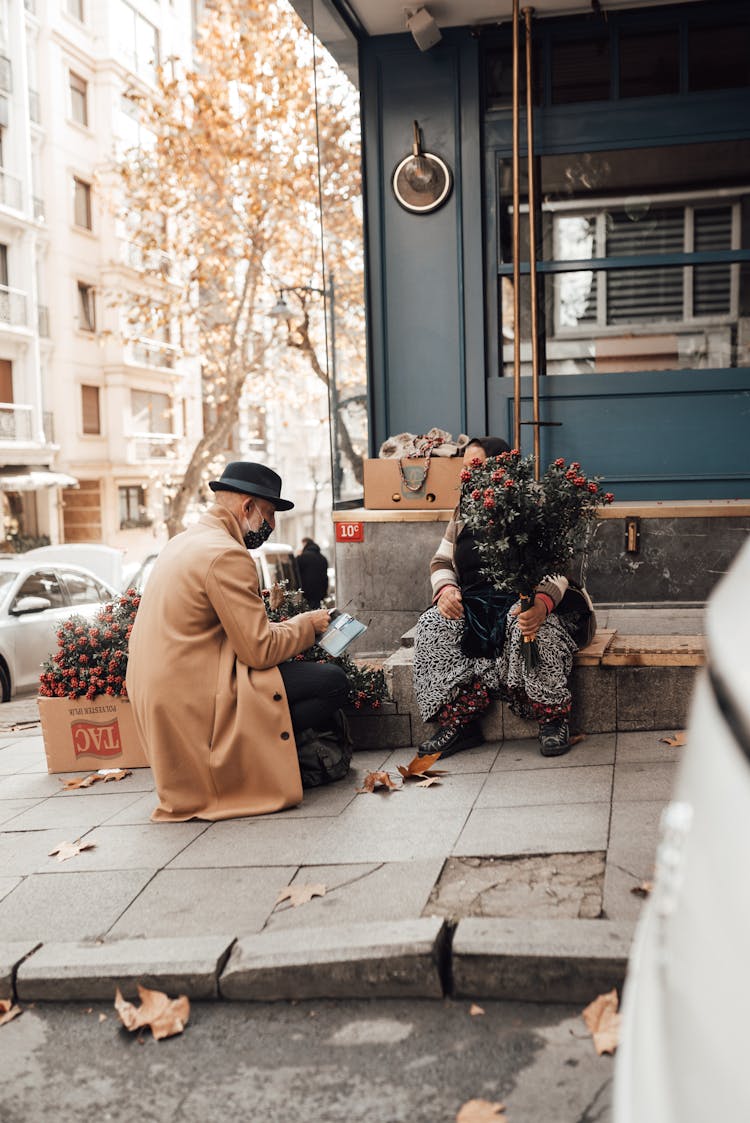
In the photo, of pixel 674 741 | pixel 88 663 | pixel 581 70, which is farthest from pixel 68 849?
pixel 581 70

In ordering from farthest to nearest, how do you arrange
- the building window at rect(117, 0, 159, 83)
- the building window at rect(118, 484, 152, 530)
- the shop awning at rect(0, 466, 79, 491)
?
the building window at rect(118, 484, 152, 530), the building window at rect(117, 0, 159, 83), the shop awning at rect(0, 466, 79, 491)

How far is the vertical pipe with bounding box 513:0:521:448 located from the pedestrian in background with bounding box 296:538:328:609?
9018mm

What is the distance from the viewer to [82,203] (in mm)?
36312

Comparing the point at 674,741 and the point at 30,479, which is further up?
the point at 30,479

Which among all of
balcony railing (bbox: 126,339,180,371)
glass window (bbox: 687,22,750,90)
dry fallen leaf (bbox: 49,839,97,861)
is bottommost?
dry fallen leaf (bbox: 49,839,97,861)

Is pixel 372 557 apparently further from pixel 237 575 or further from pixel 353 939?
pixel 353 939

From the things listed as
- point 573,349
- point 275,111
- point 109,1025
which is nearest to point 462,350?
point 573,349

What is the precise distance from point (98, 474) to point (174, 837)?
108 ft

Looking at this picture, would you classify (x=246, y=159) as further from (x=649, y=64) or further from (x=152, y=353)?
(x=649, y=64)

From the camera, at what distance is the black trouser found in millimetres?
5734

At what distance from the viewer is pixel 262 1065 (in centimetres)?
330

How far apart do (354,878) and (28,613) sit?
9.80 m

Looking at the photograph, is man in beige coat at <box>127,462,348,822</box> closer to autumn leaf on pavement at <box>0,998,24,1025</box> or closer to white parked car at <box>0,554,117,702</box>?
autumn leaf on pavement at <box>0,998,24,1025</box>

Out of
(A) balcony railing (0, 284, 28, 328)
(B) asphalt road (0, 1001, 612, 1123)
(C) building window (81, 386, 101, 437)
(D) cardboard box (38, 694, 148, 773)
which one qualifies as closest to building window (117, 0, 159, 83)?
(A) balcony railing (0, 284, 28, 328)
